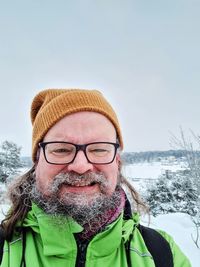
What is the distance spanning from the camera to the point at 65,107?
1.53 meters

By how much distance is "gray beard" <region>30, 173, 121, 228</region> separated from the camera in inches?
51.9

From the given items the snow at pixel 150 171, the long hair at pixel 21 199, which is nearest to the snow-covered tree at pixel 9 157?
the snow at pixel 150 171

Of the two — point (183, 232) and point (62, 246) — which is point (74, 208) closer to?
point (62, 246)

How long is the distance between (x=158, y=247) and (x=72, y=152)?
658mm

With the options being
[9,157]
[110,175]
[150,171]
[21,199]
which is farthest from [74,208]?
[150,171]

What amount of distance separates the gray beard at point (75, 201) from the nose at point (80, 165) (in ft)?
0.09

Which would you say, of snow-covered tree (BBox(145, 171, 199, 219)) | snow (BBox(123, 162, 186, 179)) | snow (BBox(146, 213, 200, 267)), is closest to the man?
snow (BBox(123, 162, 186, 179))

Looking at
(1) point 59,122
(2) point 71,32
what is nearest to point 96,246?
(1) point 59,122

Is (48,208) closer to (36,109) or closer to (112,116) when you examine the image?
(112,116)

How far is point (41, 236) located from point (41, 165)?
337 mm

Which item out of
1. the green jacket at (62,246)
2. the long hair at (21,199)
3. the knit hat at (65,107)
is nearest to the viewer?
the green jacket at (62,246)

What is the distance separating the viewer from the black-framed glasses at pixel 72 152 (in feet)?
4.48

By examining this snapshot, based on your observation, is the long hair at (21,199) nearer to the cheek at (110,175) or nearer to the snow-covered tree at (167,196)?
the cheek at (110,175)

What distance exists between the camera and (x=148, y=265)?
1.33 meters
